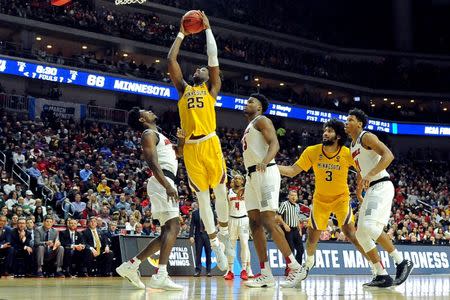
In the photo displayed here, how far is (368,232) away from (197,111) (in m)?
2.87

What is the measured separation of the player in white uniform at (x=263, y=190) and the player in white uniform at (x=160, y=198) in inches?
40.2

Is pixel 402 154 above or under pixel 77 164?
above

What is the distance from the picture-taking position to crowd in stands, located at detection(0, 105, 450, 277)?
1591 cm

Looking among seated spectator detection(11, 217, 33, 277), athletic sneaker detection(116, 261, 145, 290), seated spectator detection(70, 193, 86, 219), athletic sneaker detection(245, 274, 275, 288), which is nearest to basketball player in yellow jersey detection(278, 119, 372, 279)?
athletic sneaker detection(245, 274, 275, 288)

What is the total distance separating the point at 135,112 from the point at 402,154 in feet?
138

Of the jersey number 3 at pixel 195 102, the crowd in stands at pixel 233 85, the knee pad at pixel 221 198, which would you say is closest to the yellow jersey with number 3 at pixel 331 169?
the knee pad at pixel 221 198

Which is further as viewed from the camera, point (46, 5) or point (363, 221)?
point (46, 5)

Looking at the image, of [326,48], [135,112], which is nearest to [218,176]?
[135,112]

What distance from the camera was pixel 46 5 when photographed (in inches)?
1395

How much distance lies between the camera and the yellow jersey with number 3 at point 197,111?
9320 millimetres

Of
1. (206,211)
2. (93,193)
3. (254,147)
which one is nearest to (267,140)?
(254,147)

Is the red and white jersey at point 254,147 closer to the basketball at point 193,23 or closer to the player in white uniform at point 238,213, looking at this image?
the basketball at point 193,23

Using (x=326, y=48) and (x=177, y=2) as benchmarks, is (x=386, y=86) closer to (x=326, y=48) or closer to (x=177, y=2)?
(x=326, y=48)

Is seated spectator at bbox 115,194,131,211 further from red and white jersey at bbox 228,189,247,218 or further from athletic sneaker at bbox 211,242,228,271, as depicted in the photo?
athletic sneaker at bbox 211,242,228,271
